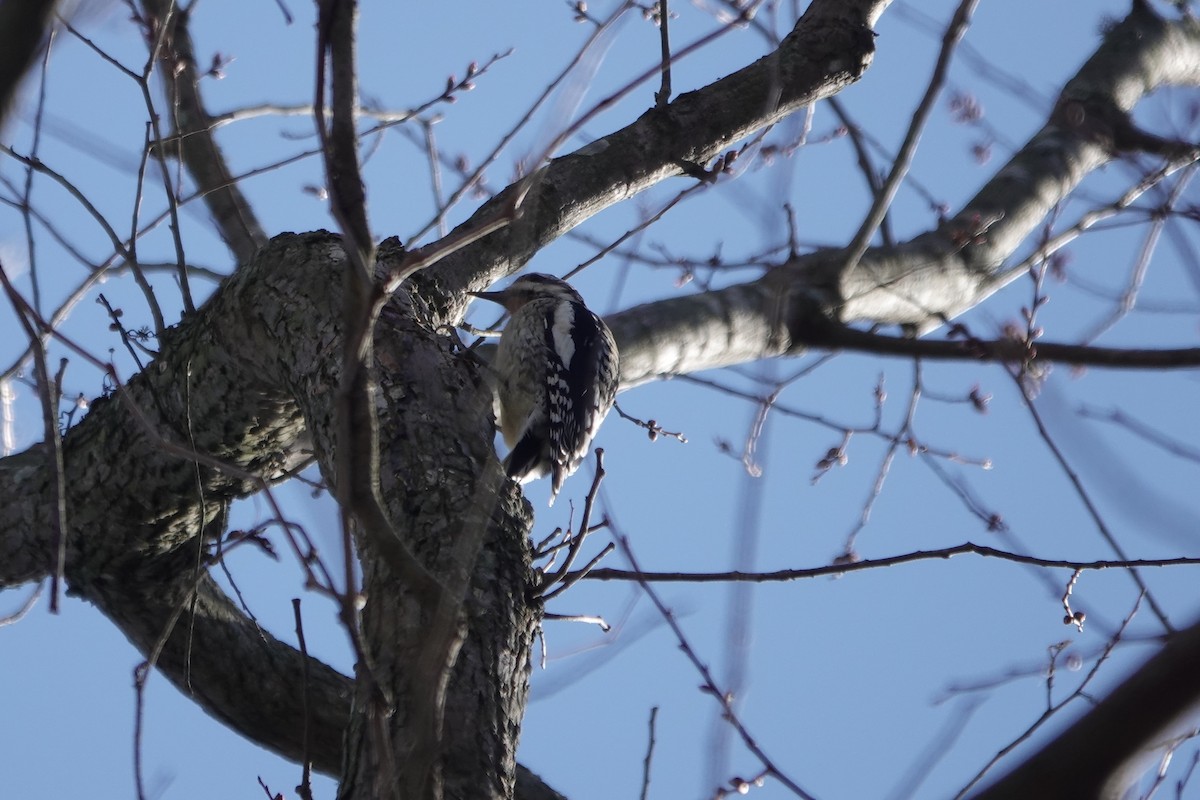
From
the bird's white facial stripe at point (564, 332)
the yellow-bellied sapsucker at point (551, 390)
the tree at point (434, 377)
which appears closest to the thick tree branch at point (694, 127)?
the tree at point (434, 377)

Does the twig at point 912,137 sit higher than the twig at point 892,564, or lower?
higher

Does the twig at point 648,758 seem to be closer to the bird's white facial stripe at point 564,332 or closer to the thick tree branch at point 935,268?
the thick tree branch at point 935,268

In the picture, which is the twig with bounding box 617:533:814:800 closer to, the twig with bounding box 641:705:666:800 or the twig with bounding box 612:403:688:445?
the twig with bounding box 641:705:666:800

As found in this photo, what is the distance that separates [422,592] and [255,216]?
12.7 feet

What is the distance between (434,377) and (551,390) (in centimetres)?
228

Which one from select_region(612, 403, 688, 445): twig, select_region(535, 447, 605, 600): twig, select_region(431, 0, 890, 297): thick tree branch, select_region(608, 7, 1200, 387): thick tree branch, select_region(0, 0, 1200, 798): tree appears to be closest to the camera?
select_region(0, 0, 1200, 798): tree

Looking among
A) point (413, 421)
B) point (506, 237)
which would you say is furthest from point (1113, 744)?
point (506, 237)

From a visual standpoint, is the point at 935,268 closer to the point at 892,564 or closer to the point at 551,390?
the point at 551,390

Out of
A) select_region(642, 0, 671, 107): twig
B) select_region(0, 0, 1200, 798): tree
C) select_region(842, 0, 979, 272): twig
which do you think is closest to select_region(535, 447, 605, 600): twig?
select_region(0, 0, 1200, 798): tree

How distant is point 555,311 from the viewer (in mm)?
5074

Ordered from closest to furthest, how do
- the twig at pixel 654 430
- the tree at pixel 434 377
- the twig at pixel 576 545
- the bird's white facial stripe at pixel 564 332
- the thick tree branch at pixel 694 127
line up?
the tree at pixel 434 377, the twig at pixel 576 545, the thick tree branch at pixel 694 127, the twig at pixel 654 430, the bird's white facial stripe at pixel 564 332

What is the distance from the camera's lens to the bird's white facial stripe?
478 centimetres

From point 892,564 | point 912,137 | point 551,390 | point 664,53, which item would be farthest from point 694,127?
point 892,564

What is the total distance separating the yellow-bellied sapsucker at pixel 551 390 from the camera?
15.1ft
